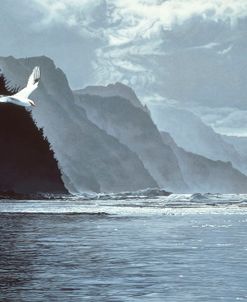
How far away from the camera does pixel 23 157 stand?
15625 centimetres

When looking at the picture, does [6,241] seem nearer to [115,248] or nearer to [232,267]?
[115,248]

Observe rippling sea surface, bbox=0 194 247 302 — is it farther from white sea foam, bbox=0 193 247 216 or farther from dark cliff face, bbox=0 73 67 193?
dark cliff face, bbox=0 73 67 193

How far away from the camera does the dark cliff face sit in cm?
15000

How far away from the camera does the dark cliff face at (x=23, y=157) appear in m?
150

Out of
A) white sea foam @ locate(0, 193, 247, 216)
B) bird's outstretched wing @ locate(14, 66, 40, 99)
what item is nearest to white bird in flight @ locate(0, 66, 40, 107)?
bird's outstretched wing @ locate(14, 66, 40, 99)

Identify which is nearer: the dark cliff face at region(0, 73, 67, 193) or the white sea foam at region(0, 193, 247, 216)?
the white sea foam at region(0, 193, 247, 216)

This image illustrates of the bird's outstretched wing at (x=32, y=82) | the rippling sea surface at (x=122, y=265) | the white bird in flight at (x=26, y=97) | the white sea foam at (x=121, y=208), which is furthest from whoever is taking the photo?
the white sea foam at (x=121, y=208)

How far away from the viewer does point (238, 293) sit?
19.0 metres

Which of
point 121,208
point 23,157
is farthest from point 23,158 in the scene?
point 121,208

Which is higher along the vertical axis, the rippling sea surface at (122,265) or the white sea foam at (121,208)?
the white sea foam at (121,208)

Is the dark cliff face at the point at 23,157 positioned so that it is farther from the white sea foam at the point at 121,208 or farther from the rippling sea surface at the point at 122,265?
the rippling sea surface at the point at 122,265

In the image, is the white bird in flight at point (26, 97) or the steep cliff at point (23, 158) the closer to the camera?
the white bird in flight at point (26, 97)

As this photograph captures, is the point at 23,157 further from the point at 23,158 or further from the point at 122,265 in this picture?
the point at 122,265

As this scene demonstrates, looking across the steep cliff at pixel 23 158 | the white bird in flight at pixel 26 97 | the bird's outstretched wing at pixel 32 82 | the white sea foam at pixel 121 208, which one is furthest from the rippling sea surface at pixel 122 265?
the steep cliff at pixel 23 158
